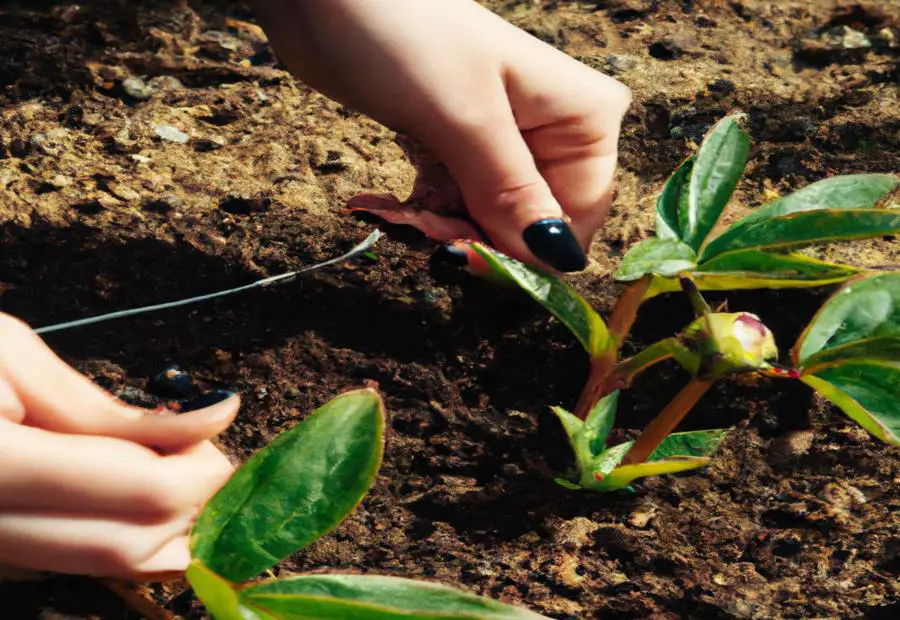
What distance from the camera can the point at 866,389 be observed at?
2.97 feet

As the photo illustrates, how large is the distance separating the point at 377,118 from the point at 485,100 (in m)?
0.15

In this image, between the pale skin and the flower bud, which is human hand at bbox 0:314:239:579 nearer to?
the pale skin

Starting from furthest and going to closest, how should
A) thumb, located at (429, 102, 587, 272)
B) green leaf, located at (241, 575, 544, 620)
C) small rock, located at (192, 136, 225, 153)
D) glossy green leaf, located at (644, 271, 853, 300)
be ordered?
small rock, located at (192, 136, 225, 153), thumb, located at (429, 102, 587, 272), glossy green leaf, located at (644, 271, 853, 300), green leaf, located at (241, 575, 544, 620)

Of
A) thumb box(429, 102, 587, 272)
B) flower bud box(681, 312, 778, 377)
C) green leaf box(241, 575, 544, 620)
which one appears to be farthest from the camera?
thumb box(429, 102, 587, 272)

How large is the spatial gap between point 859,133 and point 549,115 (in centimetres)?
57

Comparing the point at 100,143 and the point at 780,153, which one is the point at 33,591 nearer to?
the point at 100,143

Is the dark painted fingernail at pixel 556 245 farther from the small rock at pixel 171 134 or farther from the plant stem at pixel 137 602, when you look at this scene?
the small rock at pixel 171 134

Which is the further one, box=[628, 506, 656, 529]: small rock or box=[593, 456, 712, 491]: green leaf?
box=[628, 506, 656, 529]: small rock

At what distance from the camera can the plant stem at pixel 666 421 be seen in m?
0.94

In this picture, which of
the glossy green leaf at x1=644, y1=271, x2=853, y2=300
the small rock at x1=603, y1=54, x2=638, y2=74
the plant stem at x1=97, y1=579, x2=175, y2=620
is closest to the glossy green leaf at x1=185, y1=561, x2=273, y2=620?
the plant stem at x1=97, y1=579, x2=175, y2=620

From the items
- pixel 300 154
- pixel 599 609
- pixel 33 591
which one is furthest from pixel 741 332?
pixel 300 154

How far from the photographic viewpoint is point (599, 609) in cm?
89

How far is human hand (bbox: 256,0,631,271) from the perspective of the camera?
1.08 m

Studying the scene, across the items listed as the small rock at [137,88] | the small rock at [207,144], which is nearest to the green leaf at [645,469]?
the small rock at [207,144]
